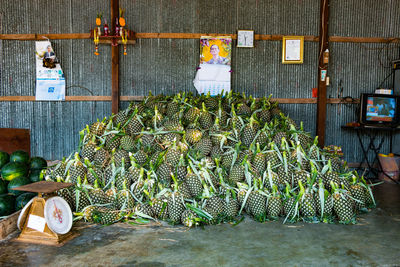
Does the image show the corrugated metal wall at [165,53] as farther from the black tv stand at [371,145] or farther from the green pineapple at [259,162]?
the green pineapple at [259,162]

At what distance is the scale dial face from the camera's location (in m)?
2.54

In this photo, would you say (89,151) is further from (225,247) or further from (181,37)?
(181,37)

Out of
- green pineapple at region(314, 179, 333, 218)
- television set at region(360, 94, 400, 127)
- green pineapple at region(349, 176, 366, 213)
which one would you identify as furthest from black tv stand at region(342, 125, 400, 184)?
green pineapple at region(314, 179, 333, 218)

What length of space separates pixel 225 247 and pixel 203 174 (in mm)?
922

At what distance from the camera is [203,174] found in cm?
331

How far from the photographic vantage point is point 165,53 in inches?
221

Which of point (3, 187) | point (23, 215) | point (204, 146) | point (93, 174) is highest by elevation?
A: point (204, 146)

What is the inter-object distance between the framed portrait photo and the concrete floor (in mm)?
3554

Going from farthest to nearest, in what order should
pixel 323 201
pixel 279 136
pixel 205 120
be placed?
1. pixel 205 120
2. pixel 279 136
3. pixel 323 201

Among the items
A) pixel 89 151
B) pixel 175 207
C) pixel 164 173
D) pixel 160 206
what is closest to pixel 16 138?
pixel 89 151

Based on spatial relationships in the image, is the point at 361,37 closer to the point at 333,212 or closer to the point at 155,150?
the point at 333,212

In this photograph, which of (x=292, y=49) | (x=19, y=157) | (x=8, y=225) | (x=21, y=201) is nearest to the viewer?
(x=8, y=225)

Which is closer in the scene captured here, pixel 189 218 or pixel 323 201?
pixel 189 218

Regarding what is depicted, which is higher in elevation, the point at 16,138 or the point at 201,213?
the point at 16,138
